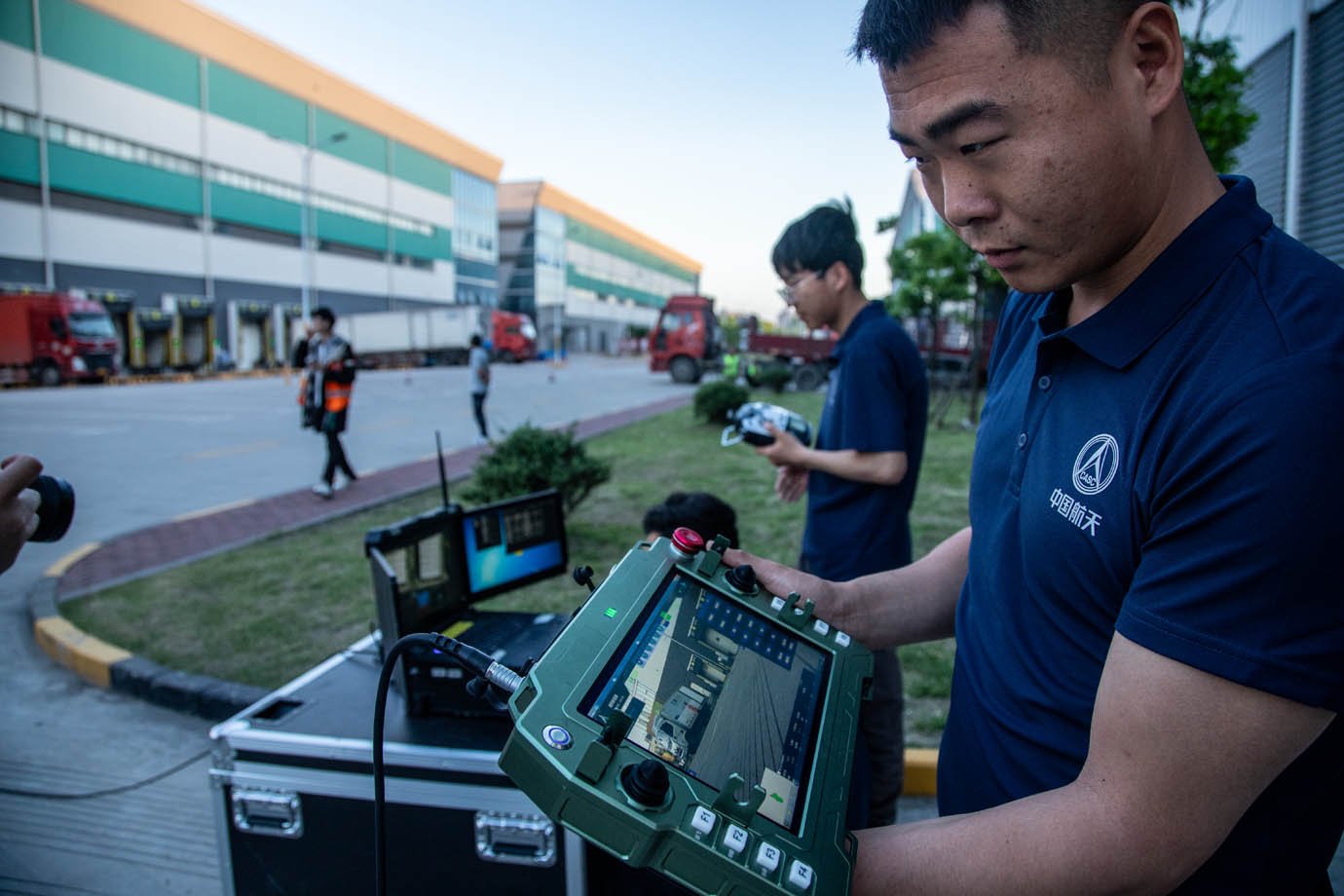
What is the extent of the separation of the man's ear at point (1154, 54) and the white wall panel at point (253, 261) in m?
36.7

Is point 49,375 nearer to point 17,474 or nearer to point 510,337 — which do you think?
point 510,337

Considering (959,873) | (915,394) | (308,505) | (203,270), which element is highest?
(203,270)

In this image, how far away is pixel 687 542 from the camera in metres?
1.17

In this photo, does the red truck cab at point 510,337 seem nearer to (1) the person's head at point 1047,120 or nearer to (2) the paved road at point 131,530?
(2) the paved road at point 131,530

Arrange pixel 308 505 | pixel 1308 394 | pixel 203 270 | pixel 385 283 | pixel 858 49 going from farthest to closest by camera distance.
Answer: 1. pixel 385 283
2. pixel 203 270
3. pixel 308 505
4. pixel 858 49
5. pixel 1308 394

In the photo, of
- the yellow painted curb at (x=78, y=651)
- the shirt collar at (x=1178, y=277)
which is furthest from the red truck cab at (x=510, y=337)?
the shirt collar at (x=1178, y=277)

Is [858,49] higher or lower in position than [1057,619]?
higher

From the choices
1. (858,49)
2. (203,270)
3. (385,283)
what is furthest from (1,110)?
(858,49)

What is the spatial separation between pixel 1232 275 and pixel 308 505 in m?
8.14

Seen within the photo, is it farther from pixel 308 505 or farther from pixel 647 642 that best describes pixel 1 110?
pixel 647 642

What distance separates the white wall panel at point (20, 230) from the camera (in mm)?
21844

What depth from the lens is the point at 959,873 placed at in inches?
32.9

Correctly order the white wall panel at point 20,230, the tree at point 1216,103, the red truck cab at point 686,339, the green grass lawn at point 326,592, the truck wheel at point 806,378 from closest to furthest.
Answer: the green grass lawn at point 326,592, the tree at point 1216,103, the white wall panel at point 20,230, the truck wheel at point 806,378, the red truck cab at point 686,339

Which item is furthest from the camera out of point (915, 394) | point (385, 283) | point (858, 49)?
point (385, 283)
